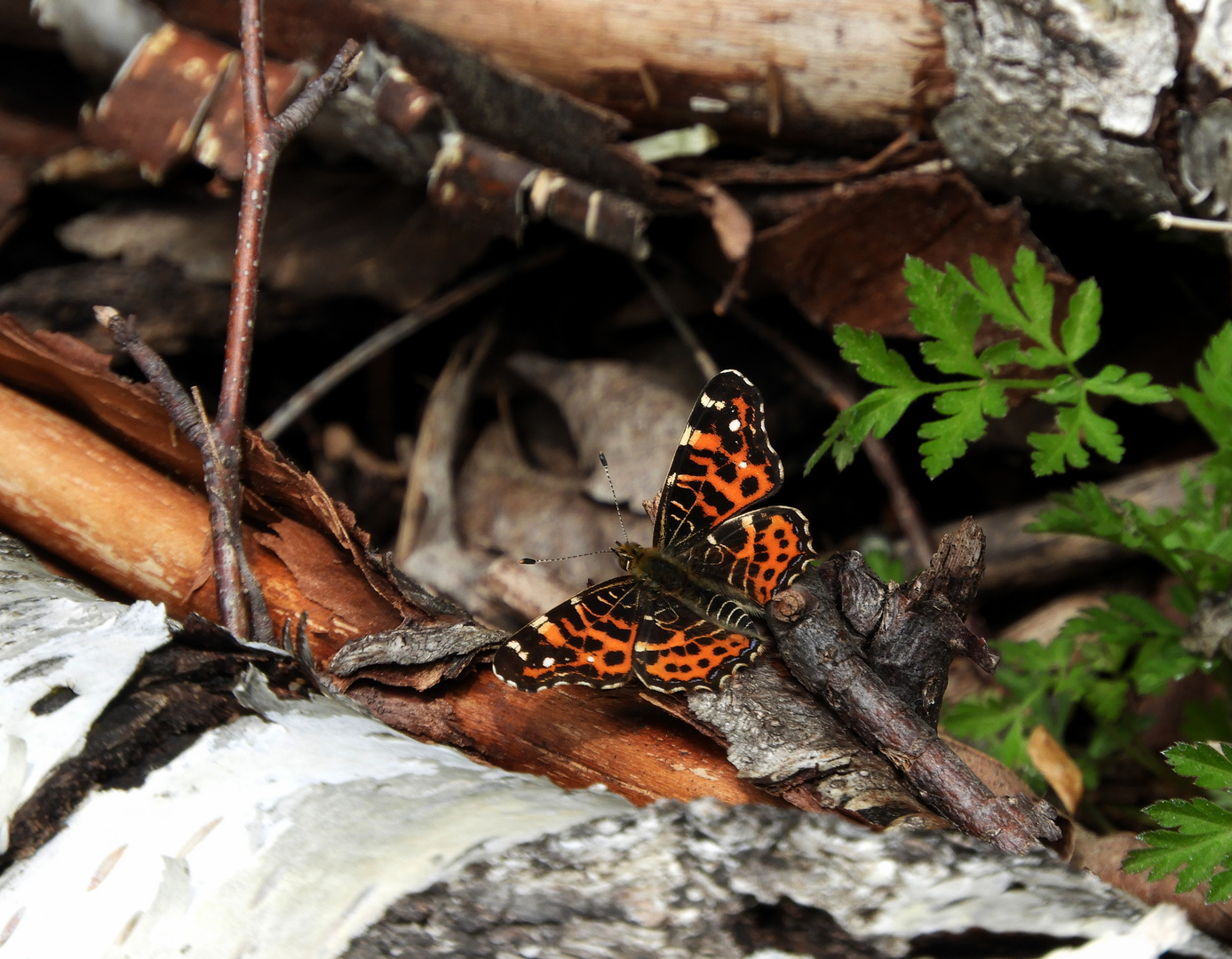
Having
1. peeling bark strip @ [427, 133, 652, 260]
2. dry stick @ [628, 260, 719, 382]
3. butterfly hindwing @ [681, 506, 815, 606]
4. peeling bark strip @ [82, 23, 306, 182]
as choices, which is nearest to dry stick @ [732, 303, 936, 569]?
dry stick @ [628, 260, 719, 382]

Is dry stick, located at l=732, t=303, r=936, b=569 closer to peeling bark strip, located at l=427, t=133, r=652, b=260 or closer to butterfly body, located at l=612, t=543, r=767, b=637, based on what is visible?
peeling bark strip, located at l=427, t=133, r=652, b=260

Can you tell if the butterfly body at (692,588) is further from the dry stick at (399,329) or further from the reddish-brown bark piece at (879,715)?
the dry stick at (399,329)

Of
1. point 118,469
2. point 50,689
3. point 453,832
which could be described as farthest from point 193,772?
point 118,469

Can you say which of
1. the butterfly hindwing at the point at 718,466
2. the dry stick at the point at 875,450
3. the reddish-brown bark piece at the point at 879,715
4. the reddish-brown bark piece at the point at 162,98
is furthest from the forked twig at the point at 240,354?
the dry stick at the point at 875,450

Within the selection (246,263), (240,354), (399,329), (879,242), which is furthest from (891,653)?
(399,329)

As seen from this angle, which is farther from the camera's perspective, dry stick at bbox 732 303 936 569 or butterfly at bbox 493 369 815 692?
dry stick at bbox 732 303 936 569

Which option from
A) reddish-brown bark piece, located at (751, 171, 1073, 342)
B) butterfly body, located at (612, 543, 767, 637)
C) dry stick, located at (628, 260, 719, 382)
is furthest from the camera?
dry stick, located at (628, 260, 719, 382)

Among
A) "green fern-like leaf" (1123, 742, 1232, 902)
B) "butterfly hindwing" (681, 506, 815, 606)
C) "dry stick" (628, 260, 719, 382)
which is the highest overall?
"dry stick" (628, 260, 719, 382)

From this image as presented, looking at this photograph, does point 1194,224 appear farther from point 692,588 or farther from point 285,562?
point 285,562

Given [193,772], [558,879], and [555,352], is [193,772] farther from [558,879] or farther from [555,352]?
[555,352]
